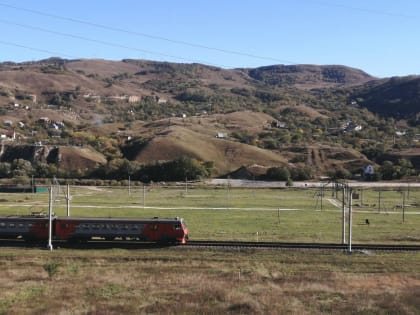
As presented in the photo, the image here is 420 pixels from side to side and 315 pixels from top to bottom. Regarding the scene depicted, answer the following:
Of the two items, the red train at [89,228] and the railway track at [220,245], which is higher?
the red train at [89,228]

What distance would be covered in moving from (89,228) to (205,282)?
17861mm

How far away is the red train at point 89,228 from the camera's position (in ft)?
144

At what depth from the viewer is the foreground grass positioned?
79.9 feet

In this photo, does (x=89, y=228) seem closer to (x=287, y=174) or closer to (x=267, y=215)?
(x=267, y=215)

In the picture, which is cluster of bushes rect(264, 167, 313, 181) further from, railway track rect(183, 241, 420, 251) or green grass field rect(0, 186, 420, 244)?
railway track rect(183, 241, 420, 251)

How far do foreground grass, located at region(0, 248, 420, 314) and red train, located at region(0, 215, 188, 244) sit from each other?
241cm

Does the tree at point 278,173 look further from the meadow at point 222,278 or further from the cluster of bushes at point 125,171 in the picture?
the meadow at point 222,278

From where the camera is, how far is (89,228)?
4466 centimetres

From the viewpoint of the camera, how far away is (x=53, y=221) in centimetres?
4503

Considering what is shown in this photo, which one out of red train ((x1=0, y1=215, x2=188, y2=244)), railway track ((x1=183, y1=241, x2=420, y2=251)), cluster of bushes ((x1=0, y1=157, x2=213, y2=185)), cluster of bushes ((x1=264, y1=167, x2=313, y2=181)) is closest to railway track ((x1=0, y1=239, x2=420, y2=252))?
railway track ((x1=183, y1=241, x2=420, y2=251))

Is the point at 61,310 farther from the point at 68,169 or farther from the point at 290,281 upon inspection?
the point at 68,169

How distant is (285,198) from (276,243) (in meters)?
59.4

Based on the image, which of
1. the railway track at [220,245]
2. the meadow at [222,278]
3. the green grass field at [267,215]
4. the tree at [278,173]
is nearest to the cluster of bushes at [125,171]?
the tree at [278,173]

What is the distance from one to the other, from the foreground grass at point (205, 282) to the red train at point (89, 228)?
2406mm
